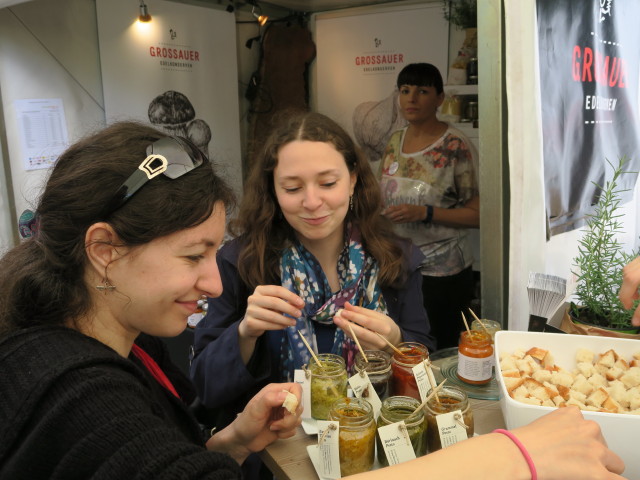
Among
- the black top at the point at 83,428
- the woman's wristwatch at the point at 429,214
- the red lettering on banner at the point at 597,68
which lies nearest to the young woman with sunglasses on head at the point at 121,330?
the black top at the point at 83,428

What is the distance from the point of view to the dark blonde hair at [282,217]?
1.72 m

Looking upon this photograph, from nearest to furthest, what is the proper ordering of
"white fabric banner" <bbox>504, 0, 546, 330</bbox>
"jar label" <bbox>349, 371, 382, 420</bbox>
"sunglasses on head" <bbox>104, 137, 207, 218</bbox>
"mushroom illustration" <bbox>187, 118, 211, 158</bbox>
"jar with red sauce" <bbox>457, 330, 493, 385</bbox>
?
"sunglasses on head" <bbox>104, 137, 207, 218</bbox>
"jar label" <bbox>349, 371, 382, 420</bbox>
"jar with red sauce" <bbox>457, 330, 493, 385</bbox>
"white fabric banner" <bbox>504, 0, 546, 330</bbox>
"mushroom illustration" <bbox>187, 118, 211, 158</bbox>

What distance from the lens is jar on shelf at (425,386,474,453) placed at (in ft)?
3.32

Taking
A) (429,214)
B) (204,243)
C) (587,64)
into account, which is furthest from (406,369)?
(429,214)

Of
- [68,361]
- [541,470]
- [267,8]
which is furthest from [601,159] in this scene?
[267,8]

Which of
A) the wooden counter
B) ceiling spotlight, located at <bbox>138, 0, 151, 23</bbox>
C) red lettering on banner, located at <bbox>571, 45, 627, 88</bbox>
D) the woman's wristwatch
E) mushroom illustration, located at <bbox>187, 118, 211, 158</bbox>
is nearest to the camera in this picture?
the wooden counter

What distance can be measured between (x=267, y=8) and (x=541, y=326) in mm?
3586

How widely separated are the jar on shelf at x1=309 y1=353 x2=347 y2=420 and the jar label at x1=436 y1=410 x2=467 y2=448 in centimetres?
28

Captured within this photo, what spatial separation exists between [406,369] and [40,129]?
8.28ft

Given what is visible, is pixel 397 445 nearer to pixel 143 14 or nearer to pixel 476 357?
pixel 476 357

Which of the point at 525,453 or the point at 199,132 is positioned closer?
the point at 525,453

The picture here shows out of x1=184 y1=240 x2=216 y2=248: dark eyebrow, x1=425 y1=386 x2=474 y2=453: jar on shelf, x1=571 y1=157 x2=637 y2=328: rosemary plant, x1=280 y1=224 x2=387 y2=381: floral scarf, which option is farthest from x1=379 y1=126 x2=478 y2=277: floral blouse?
x1=184 y1=240 x2=216 y2=248: dark eyebrow

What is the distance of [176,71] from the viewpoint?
363cm

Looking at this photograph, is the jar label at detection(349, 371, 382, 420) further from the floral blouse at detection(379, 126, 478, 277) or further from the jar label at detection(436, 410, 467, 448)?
the floral blouse at detection(379, 126, 478, 277)
